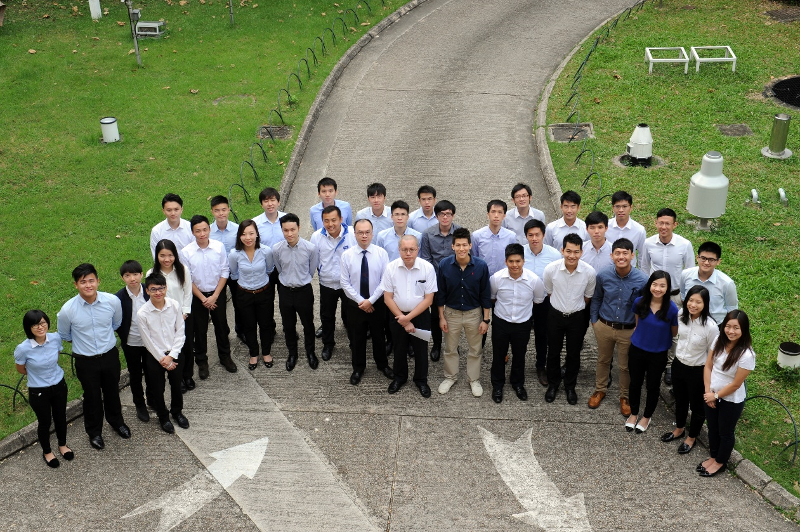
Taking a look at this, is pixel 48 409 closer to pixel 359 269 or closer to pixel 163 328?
pixel 163 328

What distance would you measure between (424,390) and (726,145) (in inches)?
350

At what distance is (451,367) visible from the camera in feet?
33.7

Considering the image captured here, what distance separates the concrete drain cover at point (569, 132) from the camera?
1650 centimetres

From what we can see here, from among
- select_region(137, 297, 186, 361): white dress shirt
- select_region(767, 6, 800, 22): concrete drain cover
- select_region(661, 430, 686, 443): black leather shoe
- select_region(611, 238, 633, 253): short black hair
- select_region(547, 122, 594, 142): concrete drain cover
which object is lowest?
select_region(661, 430, 686, 443): black leather shoe

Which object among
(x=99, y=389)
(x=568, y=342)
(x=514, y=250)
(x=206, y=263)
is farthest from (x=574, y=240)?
(x=99, y=389)

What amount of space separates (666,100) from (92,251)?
37.9 ft

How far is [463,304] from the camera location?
32.4ft

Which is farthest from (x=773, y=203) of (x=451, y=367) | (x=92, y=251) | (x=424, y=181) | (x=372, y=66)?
(x=92, y=251)

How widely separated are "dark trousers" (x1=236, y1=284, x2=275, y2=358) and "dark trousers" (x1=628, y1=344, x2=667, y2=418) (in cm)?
A: 436

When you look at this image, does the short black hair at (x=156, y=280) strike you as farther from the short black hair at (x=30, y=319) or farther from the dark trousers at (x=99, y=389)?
the short black hair at (x=30, y=319)

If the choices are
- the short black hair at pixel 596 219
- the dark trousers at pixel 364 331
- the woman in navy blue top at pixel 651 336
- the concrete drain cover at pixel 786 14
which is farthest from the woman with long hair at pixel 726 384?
the concrete drain cover at pixel 786 14

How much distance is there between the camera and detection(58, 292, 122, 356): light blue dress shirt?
898cm

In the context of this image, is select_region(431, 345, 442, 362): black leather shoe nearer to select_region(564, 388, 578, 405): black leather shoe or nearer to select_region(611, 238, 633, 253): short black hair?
select_region(564, 388, 578, 405): black leather shoe

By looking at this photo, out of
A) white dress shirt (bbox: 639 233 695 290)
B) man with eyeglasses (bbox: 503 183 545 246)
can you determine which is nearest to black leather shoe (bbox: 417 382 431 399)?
man with eyeglasses (bbox: 503 183 545 246)
